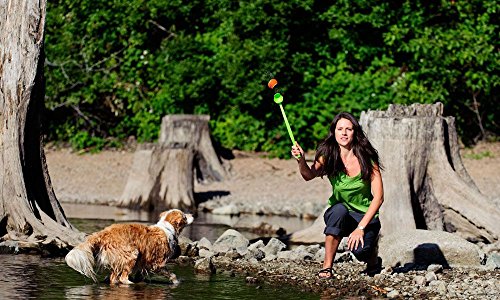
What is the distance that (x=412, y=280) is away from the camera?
9.35m

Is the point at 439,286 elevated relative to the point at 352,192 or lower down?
lower down

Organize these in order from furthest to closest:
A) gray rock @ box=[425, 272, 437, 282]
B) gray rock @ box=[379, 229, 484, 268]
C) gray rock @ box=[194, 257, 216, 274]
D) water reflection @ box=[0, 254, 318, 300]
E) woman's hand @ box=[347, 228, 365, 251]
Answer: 1. gray rock @ box=[379, 229, 484, 268]
2. gray rock @ box=[194, 257, 216, 274]
3. gray rock @ box=[425, 272, 437, 282]
4. woman's hand @ box=[347, 228, 365, 251]
5. water reflection @ box=[0, 254, 318, 300]

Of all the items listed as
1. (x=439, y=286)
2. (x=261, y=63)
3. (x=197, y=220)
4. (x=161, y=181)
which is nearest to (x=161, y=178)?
(x=161, y=181)

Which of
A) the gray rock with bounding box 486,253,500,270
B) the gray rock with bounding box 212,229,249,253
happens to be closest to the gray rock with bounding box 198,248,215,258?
the gray rock with bounding box 212,229,249,253

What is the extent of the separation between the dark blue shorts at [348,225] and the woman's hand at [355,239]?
21cm

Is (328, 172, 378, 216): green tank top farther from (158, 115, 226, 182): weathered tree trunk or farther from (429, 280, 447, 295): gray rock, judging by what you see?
(158, 115, 226, 182): weathered tree trunk

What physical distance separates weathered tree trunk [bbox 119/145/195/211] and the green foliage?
2.98m

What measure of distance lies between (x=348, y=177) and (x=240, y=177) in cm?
849

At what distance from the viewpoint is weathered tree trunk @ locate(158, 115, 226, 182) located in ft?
57.7

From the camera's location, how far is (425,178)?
11742 millimetres

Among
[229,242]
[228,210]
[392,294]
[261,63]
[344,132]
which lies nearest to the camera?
[392,294]

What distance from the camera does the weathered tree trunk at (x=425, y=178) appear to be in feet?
37.7

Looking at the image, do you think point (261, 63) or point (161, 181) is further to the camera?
point (261, 63)

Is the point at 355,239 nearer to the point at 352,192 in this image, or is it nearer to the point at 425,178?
the point at 352,192
